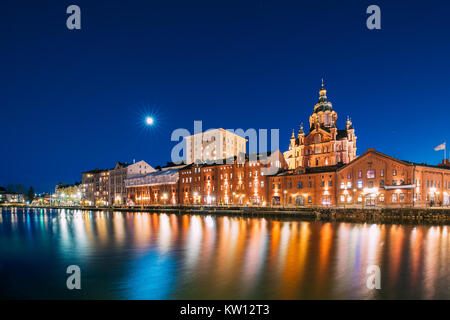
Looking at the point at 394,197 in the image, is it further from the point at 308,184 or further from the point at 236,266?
the point at 236,266

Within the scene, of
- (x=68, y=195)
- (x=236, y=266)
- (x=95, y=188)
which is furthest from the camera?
(x=68, y=195)

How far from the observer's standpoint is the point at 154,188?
10556 centimetres

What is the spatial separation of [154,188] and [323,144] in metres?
59.2

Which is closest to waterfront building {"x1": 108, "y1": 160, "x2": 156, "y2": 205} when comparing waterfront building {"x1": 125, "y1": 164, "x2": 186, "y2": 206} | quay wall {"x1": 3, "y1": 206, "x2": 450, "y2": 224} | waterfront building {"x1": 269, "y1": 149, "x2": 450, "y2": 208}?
waterfront building {"x1": 125, "y1": 164, "x2": 186, "y2": 206}

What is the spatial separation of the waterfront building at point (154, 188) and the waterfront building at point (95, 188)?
16.7m

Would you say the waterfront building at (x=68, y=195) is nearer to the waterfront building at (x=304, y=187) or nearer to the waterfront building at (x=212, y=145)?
the waterfront building at (x=212, y=145)

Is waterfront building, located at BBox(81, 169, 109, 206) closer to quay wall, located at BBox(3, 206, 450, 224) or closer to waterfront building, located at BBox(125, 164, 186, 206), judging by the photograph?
waterfront building, located at BBox(125, 164, 186, 206)

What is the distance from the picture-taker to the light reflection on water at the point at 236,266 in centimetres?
1577

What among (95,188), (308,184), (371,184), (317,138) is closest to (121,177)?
(95,188)

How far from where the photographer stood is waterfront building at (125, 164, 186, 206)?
3888 inches

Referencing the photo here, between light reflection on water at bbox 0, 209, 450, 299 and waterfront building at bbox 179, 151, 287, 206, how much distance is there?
40902mm

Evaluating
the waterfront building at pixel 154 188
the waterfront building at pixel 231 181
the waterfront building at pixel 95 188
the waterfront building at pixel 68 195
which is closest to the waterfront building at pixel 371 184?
the waterfront building at pixel 231 181
